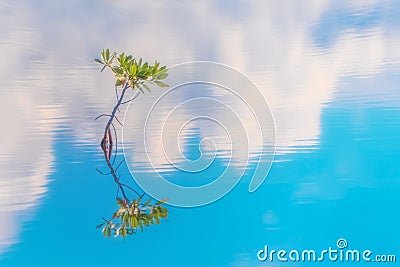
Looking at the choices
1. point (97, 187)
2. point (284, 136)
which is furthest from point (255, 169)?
point (97, 187)

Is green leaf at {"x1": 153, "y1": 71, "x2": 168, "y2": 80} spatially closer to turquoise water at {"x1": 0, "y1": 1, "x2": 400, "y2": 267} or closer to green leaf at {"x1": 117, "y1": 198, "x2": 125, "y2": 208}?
turquoise water at {"x1": 0, "y1": 1, "x2": 400, "y2": 267}

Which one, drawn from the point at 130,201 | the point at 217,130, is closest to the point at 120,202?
the point at 130,201

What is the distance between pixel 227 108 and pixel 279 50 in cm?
30

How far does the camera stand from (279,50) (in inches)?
66.6

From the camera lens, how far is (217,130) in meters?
1.65

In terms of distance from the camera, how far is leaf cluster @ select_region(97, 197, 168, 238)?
1542 millimetres

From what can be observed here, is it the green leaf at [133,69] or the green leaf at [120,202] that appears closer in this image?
the green leaf at [133,69]

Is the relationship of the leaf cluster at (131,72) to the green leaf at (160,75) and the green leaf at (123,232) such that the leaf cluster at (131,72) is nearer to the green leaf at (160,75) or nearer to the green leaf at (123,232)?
the green leaf at (160,75)

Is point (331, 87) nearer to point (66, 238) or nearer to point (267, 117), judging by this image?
point (267, 117)

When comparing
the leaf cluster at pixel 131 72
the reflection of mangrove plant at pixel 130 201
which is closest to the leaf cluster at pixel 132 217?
the reflection of mangrove plant at pixel 130 201

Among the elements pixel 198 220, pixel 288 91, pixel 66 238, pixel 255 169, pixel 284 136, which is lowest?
pixel 66 238

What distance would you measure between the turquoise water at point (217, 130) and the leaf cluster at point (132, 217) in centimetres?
3

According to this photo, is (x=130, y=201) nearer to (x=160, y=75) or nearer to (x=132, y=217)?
(x=132, y=217)

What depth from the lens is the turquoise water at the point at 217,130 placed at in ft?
5.12
